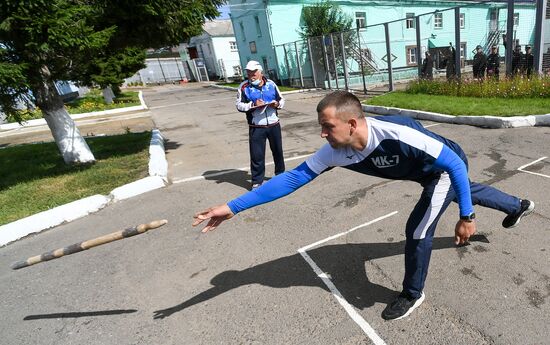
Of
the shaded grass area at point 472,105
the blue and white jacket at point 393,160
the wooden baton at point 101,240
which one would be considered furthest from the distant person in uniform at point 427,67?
the wooden baton at point 101,240

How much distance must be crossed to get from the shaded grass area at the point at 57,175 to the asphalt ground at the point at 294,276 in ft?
2.98

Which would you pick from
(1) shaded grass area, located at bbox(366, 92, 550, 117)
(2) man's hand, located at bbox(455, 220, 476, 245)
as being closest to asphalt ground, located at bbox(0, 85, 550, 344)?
(2) man's hand, located at bbox(455, 220, 476, 245)

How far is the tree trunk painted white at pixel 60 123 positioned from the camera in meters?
6.96

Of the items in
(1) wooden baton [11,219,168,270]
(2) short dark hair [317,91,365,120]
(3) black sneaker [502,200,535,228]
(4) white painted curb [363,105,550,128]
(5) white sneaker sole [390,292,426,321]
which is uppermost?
(2) short dark hair [317,91,365,120]

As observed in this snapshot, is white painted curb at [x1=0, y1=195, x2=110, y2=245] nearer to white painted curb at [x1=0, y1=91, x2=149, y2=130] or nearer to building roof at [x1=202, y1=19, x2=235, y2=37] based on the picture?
white painted curb at [x1=0, y1=91, x2=149, y2=130]

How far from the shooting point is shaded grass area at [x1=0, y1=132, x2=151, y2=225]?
553 cm

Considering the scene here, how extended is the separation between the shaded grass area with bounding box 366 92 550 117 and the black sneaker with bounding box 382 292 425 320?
6554 mm

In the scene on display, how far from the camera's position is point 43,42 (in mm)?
5359

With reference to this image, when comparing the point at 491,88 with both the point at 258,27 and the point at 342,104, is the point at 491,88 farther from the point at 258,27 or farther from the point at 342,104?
the point at 258,27

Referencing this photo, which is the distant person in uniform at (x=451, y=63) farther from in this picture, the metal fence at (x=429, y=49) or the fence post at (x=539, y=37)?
the fence post at (x=539, y=37)

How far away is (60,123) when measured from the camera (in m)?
7.27

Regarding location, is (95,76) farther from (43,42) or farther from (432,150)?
(432,150)

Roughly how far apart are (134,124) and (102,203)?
10.1 m

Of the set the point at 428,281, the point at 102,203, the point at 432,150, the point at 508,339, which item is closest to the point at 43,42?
the point at 102,203
